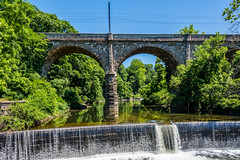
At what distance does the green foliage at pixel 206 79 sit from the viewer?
38.0 ft

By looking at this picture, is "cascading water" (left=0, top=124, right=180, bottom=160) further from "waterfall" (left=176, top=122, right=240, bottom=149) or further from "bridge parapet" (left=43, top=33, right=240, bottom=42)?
"bridge parapet" (left=43, top=33, right=240, bottom=42)

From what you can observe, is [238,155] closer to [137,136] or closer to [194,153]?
[194,153]

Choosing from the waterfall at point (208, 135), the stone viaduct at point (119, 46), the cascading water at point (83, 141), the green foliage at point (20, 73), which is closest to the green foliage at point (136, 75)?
the stone viaduct at point (119, 46)

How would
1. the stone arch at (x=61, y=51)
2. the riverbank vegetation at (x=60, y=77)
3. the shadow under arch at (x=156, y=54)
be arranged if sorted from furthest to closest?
the shadow under arch at (x=156, y=54) → the stone arch at (x=61, y=51) → the riverbank vegetation at (x=60, y=77)

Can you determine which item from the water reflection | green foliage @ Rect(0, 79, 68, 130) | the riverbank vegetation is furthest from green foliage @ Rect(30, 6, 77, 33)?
the water reflection

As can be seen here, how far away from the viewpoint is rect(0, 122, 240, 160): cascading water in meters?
6.98

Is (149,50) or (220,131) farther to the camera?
(149,50)

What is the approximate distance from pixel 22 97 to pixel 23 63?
4.14 meters

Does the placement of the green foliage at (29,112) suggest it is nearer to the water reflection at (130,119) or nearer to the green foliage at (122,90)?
the water reflection at (130,119)

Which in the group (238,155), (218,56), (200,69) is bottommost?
(238,155)

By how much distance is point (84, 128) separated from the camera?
24.6 feet

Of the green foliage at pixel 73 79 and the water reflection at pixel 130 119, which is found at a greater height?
the green foliage at pixel 73 79

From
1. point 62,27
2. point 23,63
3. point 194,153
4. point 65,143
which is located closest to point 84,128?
point 65,143

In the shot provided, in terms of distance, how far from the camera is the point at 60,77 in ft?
57.4
